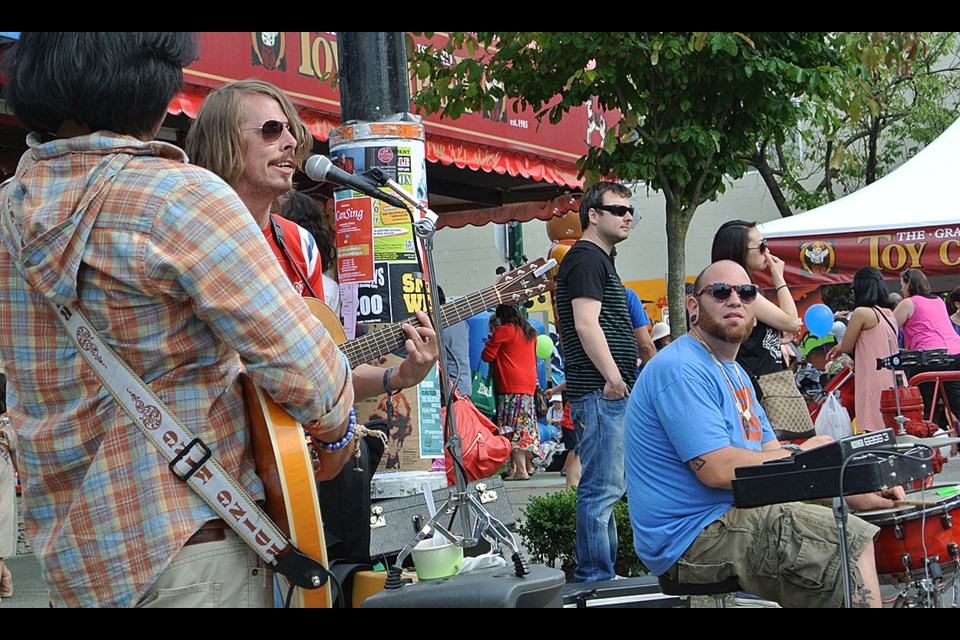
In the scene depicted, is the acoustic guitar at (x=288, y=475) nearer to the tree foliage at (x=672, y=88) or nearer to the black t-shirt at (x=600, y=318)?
the black t-shirt at (x=600, y=318)

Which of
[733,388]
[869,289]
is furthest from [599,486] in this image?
[869,289]

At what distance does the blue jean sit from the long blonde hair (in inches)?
122

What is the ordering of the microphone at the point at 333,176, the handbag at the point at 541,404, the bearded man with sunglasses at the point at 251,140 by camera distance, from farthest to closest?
the handbag at the point at 541,404 < the microphone at the point at 333,176 < the bearded man with sunglasses at the point at 251,140

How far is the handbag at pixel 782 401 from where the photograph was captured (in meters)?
6.22

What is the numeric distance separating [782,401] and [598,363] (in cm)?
127

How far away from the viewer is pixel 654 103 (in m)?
7.21

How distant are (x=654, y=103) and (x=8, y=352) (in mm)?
5688

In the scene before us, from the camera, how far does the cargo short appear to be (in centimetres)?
379

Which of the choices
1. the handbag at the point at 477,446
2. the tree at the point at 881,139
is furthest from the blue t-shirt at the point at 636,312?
the tree at the point at 881,139

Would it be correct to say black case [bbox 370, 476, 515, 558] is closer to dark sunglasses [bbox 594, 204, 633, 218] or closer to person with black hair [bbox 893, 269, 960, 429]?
dark sunglasses [bbox 594, 204, 633, 218]

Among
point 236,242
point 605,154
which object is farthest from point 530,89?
point 236,242

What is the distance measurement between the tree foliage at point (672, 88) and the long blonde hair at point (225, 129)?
368 cm

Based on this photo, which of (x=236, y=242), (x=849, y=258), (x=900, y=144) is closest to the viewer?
(x=236, y=242)
